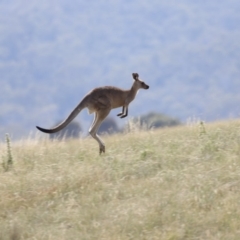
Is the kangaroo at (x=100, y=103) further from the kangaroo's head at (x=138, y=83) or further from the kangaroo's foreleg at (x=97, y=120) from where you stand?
the kangaroo's head at (x=138, y=83)

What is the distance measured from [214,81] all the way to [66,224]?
175 meters

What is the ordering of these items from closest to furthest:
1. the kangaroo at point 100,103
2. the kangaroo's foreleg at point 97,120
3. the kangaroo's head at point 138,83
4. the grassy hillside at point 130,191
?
the grassy hillside at point 130,191, the kangaroo at point 100,103, the kangaroo's foreleg at point 97,120, the kangaroo's head at point 138,83

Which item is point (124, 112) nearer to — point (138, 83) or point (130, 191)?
point (138, 83)

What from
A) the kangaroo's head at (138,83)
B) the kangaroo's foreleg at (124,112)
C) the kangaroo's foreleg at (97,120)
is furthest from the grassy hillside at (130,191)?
the kangaroo's head at (138,83)

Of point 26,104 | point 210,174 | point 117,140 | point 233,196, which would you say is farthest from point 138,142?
point 26,104

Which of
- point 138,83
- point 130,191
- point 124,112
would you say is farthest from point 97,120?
point 130,191

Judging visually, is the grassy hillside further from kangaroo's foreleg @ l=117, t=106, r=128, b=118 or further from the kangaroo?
kangaroo's foreleg @ l=117, t=106, r=128, b=118

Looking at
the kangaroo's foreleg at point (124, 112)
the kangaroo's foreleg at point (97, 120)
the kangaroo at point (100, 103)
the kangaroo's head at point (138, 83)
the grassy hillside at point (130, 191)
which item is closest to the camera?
the grassy hillside at point (130, 191)

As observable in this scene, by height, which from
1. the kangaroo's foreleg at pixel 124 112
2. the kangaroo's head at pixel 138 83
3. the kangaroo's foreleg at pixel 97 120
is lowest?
the kangaroo's foreleg at pixel 97 120

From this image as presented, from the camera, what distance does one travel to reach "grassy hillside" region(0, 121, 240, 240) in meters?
7.75

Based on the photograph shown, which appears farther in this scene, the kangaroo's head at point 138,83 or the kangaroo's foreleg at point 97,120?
the kangaroo's head at point 138,83

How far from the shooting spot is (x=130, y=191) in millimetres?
8781

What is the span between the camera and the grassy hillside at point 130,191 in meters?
7.75

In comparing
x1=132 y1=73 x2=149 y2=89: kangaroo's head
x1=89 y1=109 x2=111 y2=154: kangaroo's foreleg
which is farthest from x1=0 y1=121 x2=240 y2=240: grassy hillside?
x1=132 y1=73 x2=149 y2=89: kangaroo's head
